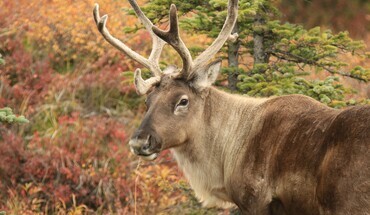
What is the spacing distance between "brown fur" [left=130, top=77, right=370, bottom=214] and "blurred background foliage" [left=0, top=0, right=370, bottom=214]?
1.01 meters

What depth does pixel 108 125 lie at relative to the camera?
1164 cm

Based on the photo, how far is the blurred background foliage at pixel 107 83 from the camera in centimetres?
806

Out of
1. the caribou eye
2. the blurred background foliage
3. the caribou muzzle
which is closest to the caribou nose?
the caribou muzzle

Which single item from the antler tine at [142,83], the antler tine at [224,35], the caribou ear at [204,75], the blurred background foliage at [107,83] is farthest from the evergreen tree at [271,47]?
the antler tine at [142,83]

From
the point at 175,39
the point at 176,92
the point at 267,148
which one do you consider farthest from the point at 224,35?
the point at 267,148

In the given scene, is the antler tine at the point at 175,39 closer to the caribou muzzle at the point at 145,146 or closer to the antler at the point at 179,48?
the antler at the point at 179,48

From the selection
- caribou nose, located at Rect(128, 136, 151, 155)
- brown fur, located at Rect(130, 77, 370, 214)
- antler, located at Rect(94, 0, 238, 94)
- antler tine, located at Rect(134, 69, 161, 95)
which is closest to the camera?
brown fur, located at Rect(130, 77, 370, 214)

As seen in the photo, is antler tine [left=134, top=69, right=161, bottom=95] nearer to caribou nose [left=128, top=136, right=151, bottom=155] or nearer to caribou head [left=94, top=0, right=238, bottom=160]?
caribou head [left=94, top=0, right=238, bottom=160]

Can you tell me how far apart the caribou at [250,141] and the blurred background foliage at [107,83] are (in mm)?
954

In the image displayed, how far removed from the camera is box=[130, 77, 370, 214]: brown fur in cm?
523

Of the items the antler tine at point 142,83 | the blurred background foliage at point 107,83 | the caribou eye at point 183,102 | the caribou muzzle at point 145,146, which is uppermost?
the antler tine at point 142,83

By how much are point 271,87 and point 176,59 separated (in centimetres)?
538

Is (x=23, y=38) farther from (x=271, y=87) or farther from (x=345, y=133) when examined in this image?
(x=345, y=133)

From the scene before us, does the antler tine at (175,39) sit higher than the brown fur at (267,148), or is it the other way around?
the antler tine at (175,39)
